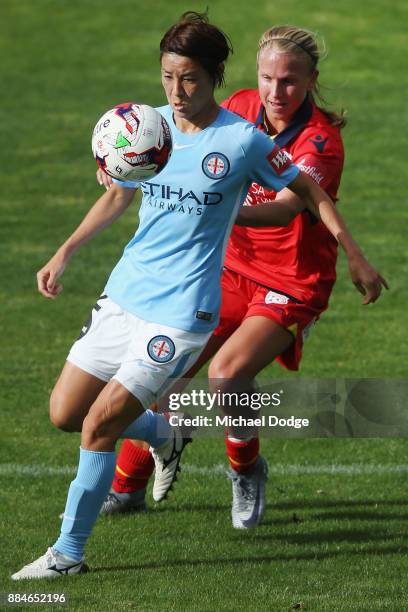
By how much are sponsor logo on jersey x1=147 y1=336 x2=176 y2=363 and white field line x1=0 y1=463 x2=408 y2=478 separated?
7.20 ft

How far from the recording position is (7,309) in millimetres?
11773

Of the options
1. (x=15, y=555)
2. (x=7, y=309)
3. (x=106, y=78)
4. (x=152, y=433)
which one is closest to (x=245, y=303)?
(x=152, y=433)

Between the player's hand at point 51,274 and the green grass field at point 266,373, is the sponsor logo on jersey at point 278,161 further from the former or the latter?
the green grass field at point 266,373

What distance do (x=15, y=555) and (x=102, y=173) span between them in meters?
1.89

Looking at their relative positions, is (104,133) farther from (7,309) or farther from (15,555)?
(7,309)

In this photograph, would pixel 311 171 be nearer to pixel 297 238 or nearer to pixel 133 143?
pixel 297 238

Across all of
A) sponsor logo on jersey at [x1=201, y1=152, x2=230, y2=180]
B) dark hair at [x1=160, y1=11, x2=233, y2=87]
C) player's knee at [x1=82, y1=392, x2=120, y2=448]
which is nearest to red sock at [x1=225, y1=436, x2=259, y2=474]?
player's knee at [x1=82, y1=392, x2=120, y2=448]

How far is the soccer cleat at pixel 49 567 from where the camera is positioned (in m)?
6.16

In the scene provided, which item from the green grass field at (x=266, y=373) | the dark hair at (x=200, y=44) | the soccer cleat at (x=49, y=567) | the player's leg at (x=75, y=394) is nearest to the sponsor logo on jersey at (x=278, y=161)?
the dark hair at (x=200, y=44)

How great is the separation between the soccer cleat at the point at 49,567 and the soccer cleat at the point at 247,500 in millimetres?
1280

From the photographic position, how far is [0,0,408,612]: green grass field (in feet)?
20.9

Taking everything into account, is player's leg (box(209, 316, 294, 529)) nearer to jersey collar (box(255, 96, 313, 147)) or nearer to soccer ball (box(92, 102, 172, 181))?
jersey collar (box(255, 96, 313, 147))

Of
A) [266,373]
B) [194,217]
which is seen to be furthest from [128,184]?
[266,373]

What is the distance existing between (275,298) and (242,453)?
869mm
